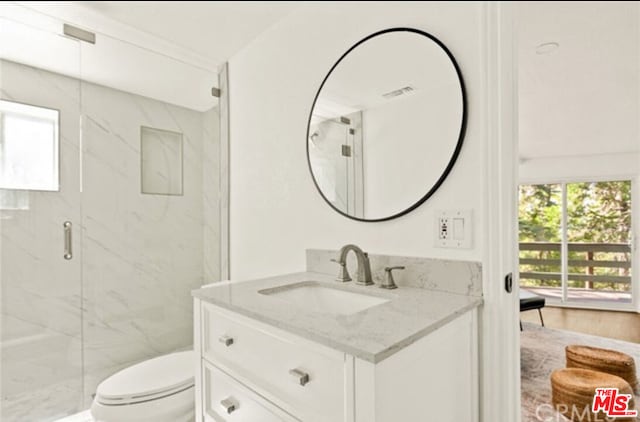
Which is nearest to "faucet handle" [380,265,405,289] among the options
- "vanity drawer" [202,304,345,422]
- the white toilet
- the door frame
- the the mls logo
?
the door frame

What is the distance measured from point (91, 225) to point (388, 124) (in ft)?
5.60

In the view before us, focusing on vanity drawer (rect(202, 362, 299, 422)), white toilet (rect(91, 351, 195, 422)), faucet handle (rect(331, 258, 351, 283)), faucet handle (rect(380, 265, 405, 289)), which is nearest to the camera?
vanity drawer (rect(202, 362, 299, 422))

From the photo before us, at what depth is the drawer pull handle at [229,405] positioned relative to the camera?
92 centimetres

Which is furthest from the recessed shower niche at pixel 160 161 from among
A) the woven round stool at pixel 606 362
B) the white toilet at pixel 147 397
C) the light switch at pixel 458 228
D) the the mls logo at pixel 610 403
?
the woven round stool at pixel 606 362

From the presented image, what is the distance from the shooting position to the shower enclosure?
1.58 metres

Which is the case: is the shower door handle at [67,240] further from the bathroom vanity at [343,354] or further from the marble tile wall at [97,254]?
the bathroom vanity at [343,354]

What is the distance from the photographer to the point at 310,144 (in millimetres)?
1413

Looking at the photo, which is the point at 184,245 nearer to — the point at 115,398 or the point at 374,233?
the point at 115,398

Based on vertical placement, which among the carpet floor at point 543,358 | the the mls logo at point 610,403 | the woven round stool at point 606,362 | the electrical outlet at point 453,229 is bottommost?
the carpet floor at point 543,358

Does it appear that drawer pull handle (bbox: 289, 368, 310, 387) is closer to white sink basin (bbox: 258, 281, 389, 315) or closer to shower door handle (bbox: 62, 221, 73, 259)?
white sink basin (bbox: 258, 281, 389, 315)

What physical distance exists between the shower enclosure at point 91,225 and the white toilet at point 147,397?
559 millimetres

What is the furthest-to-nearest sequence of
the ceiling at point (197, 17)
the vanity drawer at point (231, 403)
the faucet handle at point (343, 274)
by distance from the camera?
the faucet handle at point (343, 274)
the vanity drawer at point (231, 403)
the ceiling at point (197, 17)

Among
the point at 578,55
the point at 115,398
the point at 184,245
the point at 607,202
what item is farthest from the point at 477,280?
the point at 184,245
